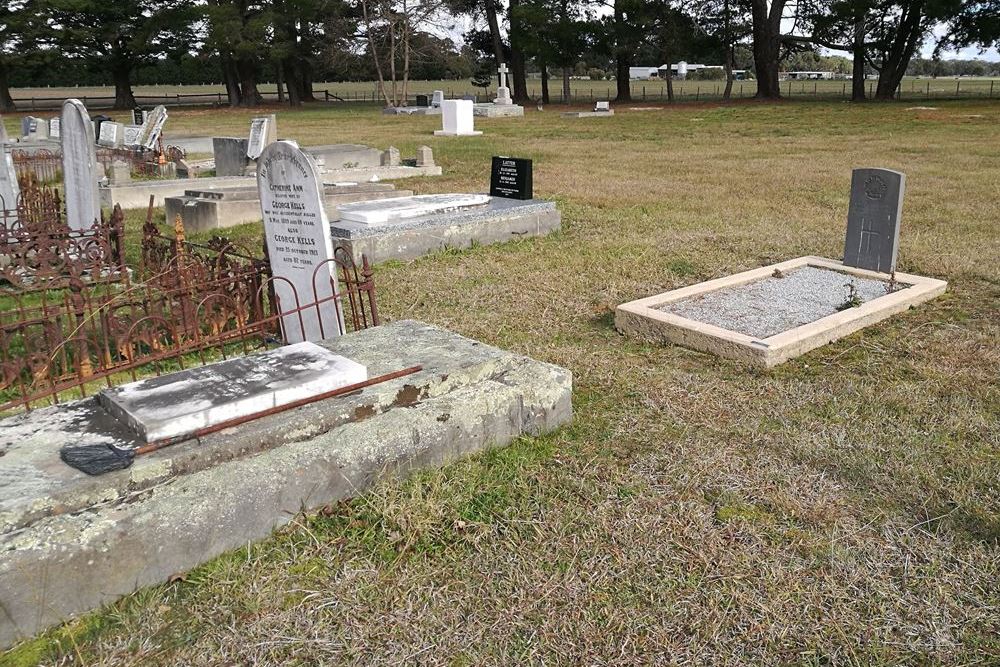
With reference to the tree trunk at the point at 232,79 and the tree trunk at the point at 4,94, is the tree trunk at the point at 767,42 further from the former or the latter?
the tree trunk at the point at 4,94

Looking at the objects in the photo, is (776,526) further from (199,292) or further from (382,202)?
(382,202)

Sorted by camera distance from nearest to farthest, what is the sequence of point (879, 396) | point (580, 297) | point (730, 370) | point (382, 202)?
point (879, 396), point (730, 370), point (580, 297), point (382, 202)

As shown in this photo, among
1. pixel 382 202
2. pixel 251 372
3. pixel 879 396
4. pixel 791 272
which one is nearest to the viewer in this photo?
pixel 251 372

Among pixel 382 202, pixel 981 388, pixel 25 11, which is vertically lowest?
pixel 981 388

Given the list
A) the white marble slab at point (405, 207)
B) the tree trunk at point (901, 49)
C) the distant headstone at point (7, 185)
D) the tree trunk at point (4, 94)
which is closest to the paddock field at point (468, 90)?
the tree trunk at point (4, 94)

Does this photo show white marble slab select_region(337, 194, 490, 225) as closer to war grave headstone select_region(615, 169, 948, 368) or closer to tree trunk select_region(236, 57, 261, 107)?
war grave headstone select_region(615, 169, 948, 368)

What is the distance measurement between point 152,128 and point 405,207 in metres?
10.3

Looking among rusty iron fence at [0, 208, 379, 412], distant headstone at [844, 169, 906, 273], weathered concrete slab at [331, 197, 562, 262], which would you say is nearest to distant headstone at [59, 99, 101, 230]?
rusty iron fence at [0, 208, 379, 412]

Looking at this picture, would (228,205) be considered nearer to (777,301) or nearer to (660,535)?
(777,301)

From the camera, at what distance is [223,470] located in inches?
117

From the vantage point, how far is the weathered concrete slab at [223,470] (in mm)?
2590

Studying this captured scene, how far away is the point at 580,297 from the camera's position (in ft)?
22.3

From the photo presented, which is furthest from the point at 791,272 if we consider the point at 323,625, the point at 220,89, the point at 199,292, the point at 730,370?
the point at 220,89

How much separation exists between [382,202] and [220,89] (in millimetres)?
74111
